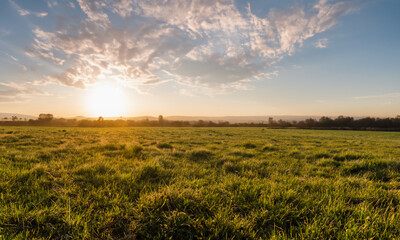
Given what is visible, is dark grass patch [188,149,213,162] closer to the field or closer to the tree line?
the field

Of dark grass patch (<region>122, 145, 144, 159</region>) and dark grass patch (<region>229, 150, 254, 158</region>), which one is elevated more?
dark grass patch (<region>122, 145, 144, 159</region>)

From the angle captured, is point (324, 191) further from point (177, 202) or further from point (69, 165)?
point (69, 165)

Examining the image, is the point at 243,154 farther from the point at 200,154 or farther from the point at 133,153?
the point at 133,153

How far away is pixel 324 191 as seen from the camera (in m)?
3.32

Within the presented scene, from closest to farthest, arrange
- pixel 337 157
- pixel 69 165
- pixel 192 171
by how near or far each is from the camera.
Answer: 1. pixel 192 171
2. pixel 69 165
3. pixel 337 157

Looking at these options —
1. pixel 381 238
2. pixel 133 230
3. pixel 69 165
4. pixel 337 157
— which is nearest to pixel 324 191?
pixel 381 238

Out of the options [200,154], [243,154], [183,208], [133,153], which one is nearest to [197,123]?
[243,154]

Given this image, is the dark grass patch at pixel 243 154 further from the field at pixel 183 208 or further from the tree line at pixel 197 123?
the tree line at pixel 197 123

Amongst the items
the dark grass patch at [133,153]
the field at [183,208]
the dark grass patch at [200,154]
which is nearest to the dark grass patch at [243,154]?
the dark grass patch at [200,154]

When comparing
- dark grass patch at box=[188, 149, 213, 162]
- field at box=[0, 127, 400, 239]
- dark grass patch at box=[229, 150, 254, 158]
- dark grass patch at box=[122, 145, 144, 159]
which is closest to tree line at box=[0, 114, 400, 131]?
dark grass patch at box=[122, 145, 144, 159]

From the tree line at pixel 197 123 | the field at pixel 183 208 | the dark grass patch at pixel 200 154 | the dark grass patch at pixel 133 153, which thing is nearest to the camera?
the field at pixel 183 208

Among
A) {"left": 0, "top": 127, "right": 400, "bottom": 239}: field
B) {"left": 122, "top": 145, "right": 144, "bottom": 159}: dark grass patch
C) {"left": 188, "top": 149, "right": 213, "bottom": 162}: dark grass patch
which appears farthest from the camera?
{"left": 188, "top": 149, "right": 213, "bottom": 162}: dark grass patch

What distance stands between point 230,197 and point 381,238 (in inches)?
77.7

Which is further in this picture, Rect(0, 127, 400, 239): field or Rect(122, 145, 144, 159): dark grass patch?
Rect(122, 145, 144, 159): dark grass patch
